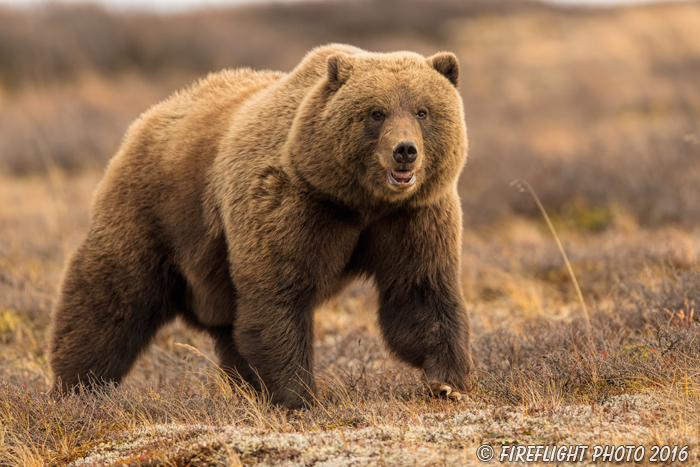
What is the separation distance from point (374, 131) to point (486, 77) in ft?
62.5

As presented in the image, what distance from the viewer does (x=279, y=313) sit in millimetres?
4293

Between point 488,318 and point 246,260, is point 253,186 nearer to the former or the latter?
point 246,260

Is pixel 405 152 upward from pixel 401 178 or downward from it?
upward

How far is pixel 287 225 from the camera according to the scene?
167 inches

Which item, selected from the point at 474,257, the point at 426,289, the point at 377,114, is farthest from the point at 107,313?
the point at 474,257

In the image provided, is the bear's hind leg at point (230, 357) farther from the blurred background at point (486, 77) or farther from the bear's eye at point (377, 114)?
the blurred background at point (486, 77)

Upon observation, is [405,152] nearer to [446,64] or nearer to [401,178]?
[401,178]

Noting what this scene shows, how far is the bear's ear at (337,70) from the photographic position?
4.30 m

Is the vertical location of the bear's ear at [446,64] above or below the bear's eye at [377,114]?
above

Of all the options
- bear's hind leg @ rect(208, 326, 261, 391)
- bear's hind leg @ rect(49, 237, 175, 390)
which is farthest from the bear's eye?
bear's hind leg @ rect(208, 326, 261, 391)

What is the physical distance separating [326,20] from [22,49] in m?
11.6

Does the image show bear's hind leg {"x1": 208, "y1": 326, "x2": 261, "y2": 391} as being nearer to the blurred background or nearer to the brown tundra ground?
the brown tundra ground

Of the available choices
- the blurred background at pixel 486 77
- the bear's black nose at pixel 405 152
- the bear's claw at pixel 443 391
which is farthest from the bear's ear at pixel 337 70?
the blurred background at pixel 486 77

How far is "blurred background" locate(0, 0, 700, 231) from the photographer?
11.6 metres
